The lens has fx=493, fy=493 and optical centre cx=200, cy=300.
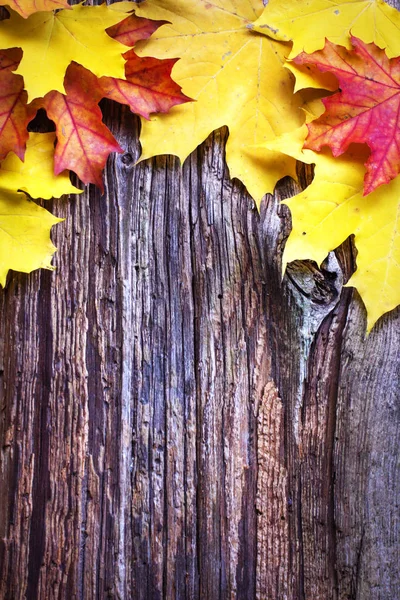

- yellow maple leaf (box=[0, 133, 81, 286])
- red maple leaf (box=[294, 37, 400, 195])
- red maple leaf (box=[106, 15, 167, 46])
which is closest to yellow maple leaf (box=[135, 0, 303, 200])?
red maple leaf (box=[106, 15, 167, 46])

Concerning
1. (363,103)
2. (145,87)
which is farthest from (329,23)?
(145,87)

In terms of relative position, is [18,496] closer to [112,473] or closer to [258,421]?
[112,473]

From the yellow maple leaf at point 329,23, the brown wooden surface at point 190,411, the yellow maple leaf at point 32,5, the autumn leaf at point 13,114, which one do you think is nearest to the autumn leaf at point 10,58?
the autumn leaf at point 13,114

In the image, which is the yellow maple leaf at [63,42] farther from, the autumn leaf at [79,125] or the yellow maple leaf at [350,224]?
the yellow maple leaf at [350,224]

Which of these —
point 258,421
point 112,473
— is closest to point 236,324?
point 258,421

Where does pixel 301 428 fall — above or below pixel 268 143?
below

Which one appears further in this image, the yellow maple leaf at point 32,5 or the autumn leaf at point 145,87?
the autumn leaf at point 145,87
